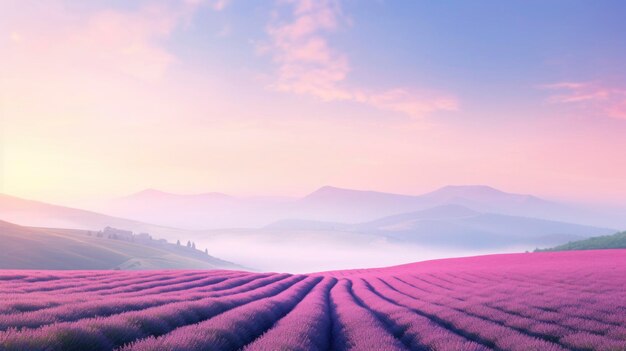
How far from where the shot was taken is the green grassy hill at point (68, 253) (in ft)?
311

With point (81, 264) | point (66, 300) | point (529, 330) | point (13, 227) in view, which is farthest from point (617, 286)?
point (13, 227)

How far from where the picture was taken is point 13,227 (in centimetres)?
11738

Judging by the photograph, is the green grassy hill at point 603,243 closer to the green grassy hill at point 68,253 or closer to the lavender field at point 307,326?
the lavender field at point 307,326

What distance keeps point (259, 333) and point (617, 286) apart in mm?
14606

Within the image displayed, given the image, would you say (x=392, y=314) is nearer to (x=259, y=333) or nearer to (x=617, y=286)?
(x=259, y=333)

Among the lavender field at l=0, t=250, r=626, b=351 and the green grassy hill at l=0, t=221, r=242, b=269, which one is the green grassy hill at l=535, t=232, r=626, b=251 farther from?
the green grassy hill at l=0, t=221, r=242, b=269

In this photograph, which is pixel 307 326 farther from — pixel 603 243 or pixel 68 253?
pixel 68 253

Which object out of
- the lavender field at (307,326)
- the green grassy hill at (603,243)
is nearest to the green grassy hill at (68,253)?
the lavender field at (307,326)

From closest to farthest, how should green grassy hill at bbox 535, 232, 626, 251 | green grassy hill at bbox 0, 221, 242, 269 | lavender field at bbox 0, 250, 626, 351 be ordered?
lavender field at bbox 0, 250, 626, 351
green grassy hill at bbox 535, 232, 626, 251
green grassy hill at bbox 0, 221, 242, 269

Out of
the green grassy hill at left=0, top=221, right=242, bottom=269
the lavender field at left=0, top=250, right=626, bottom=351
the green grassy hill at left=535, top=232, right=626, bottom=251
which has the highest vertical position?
the green grassy hill at left=535, top=232, right=626, bottom=251

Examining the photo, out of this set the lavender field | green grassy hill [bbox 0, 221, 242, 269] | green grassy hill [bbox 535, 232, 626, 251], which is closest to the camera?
the lavender field

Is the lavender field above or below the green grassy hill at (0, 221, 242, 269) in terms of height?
above

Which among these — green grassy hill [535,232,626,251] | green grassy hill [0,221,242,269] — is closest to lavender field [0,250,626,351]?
green grassy hill [535,232,626,251]

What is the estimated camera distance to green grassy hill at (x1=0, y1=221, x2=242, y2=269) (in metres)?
94.8
